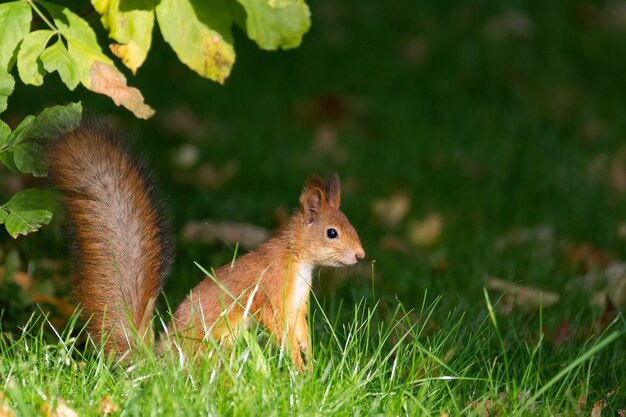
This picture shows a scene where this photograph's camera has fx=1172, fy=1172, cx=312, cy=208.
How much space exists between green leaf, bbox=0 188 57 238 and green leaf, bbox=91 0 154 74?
359mm

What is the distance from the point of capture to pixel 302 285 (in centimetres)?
283

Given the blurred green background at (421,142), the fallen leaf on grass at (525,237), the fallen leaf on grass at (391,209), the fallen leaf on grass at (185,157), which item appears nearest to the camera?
the blurred green background at (421,142)

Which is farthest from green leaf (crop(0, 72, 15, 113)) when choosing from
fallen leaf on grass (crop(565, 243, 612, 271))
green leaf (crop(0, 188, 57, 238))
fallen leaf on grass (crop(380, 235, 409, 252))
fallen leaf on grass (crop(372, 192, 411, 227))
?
fallen leaf on grass (crop(372, 192, 411, 227))

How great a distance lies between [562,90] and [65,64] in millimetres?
4622

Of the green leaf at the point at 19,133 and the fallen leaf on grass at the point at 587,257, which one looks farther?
the fallen leaf on grass at the point at 587,257

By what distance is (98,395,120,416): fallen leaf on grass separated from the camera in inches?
91.7

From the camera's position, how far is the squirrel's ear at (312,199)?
2.88m

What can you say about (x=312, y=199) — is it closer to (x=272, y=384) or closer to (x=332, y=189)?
(x=332, y=189)

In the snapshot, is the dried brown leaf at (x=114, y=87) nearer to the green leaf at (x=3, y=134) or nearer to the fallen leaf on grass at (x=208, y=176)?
the green leaf at (x=3, y=134)

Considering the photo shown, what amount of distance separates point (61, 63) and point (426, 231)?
8.04 feet

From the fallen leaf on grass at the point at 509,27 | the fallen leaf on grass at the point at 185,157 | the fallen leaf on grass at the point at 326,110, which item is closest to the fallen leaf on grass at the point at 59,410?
the fallen leaf on grass at the point at 185,157

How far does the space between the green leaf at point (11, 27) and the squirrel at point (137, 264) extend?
0.26m

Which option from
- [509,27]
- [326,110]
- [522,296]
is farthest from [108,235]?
[509,27]

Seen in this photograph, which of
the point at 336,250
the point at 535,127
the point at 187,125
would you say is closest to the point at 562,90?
the point at 535,127
